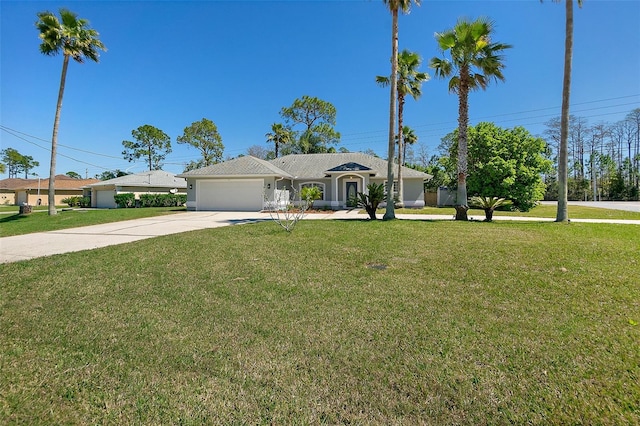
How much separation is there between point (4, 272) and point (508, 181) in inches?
900

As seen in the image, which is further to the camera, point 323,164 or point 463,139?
point 323,164

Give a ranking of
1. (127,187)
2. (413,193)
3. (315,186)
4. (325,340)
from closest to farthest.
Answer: (325,340) → (413,193) → (315,186) → (127,187)

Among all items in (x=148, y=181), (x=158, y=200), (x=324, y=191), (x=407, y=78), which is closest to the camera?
(x=407, y=78)

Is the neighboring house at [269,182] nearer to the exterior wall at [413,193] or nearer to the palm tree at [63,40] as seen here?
the exterior wall at [413,193]

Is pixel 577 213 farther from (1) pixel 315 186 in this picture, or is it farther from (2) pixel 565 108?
(1) pixel 315 186

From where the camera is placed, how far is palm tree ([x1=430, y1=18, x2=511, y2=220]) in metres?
12.1

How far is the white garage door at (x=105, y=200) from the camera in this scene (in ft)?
91.8

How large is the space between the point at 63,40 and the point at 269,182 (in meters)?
14.2

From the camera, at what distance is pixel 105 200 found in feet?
94.1

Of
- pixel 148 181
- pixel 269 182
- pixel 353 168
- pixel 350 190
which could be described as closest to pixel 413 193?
pixel 350 190

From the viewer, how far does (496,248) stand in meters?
6.70

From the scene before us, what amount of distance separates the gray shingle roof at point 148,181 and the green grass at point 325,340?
26.2 metres

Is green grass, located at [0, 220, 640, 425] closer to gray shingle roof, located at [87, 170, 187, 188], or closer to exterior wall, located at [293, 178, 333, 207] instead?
exterior wall, located at [293, 178, 333, 207]

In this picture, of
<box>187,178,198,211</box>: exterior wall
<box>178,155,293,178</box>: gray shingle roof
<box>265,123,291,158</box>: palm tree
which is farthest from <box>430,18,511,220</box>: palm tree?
<box>265,123,291,158</box>: palm tree
